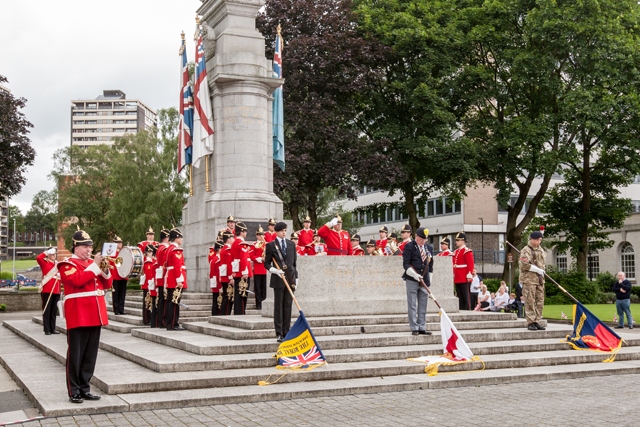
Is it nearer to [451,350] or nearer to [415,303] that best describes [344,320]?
[415,303]

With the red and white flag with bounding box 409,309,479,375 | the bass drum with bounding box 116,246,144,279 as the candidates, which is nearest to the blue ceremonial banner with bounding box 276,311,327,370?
the red and white flag with bounding box 409,309,479,375

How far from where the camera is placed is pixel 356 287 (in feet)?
52.0

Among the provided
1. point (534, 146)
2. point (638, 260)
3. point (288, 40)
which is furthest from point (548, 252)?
point (288, 40)

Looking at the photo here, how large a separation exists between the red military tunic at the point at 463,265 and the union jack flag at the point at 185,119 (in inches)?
363

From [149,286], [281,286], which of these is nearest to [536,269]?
[281,286]

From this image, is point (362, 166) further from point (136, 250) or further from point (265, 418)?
point (265, 418)

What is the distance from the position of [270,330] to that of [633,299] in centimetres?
4171

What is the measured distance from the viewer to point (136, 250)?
710 inches

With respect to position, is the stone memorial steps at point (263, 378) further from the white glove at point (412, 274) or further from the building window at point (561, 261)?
the building window at point (561, 261)

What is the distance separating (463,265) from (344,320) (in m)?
5.98

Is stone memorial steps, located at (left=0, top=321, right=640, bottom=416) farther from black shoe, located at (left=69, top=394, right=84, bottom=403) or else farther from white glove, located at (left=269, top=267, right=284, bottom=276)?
white glove, located at (left=269, top=267, right=284, bottom=276)

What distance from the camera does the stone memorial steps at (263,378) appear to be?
9.33 metres

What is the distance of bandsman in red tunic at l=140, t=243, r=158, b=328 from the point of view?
1672 cm

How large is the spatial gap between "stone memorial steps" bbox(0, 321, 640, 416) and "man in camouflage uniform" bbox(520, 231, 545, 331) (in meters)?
1.33
